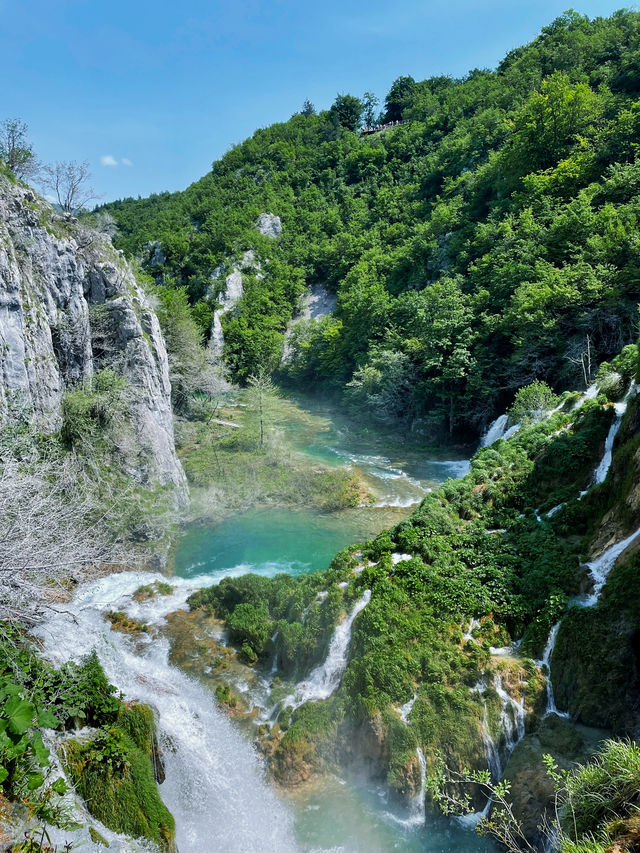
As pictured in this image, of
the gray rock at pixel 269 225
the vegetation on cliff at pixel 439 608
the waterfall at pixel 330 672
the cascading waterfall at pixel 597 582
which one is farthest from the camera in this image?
the gray rock at pixel 269 225

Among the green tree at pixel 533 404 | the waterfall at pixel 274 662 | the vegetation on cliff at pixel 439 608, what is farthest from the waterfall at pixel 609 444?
the waterfall at pixel 274 662

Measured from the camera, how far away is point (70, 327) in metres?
18.6

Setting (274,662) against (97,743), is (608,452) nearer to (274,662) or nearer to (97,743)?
(274,662)

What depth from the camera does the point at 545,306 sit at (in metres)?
24.3

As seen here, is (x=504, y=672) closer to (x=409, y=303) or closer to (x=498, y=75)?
(x=409, y=303)

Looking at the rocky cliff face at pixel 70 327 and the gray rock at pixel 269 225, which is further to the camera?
the gray rock at pixel 269 225

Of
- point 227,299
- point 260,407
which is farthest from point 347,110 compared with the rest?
point 260,407

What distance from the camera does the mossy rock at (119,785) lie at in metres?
7.03

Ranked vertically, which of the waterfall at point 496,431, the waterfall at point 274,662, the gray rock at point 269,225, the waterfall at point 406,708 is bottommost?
the waterfall at point 274,662

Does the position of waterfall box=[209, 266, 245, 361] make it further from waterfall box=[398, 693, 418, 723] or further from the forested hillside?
waterfall box=[398, 693, 418, 723]

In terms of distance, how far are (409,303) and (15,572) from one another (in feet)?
111

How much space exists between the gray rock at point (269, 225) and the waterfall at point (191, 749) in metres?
58.7

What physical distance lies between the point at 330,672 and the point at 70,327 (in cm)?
1669

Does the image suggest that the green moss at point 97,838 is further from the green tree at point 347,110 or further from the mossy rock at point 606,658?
the green tree at point 347,110
